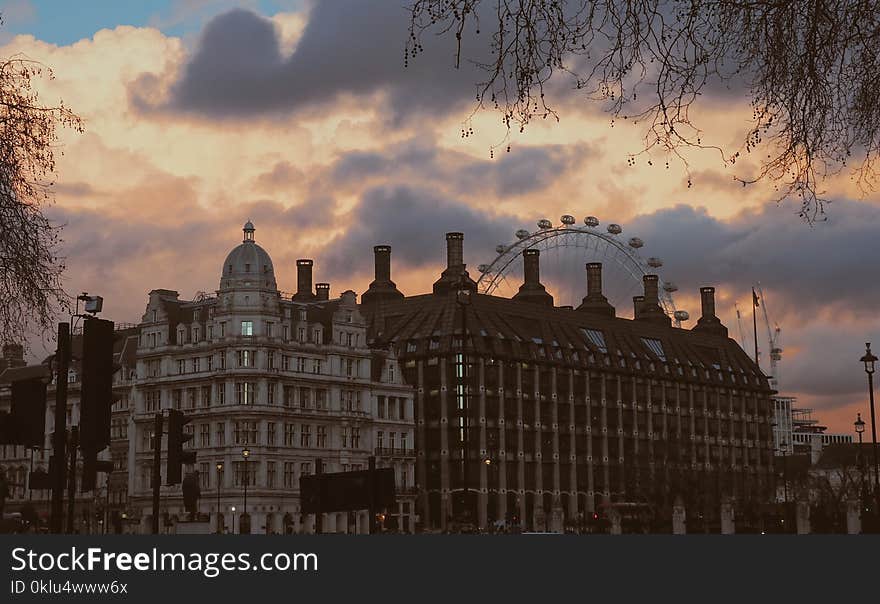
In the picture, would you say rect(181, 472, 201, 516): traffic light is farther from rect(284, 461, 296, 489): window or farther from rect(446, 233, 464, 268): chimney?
rect(446, 233, 464, 268): chimney

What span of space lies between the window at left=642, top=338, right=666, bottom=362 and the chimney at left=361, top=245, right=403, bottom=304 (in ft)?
122

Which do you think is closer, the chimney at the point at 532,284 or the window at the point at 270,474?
the window at the point at 270,474

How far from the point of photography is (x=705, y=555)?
2088cm

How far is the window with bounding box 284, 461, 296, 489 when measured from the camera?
142 m

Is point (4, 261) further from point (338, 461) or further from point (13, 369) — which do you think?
point (13, 369)

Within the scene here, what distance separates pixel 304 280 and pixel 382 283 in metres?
11.3

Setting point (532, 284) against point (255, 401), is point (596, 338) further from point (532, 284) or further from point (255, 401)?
point (255, 401)

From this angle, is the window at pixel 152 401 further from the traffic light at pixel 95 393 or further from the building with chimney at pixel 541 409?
the traffic light at pixel 95 393

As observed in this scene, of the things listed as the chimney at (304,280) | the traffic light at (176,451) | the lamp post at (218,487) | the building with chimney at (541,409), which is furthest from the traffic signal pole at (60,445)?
the chimney at (304,280)

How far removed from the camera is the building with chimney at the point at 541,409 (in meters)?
159

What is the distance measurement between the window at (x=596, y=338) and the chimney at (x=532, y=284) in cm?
868

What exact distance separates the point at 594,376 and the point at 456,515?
110 ft

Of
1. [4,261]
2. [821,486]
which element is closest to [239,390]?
[821,486]

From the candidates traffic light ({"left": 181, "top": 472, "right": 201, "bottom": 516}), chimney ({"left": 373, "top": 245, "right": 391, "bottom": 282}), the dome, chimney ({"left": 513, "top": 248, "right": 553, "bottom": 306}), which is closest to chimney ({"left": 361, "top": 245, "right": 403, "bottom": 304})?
chimney ({"left": 373, "top": 245, "right": 391, "bottom": 282})
